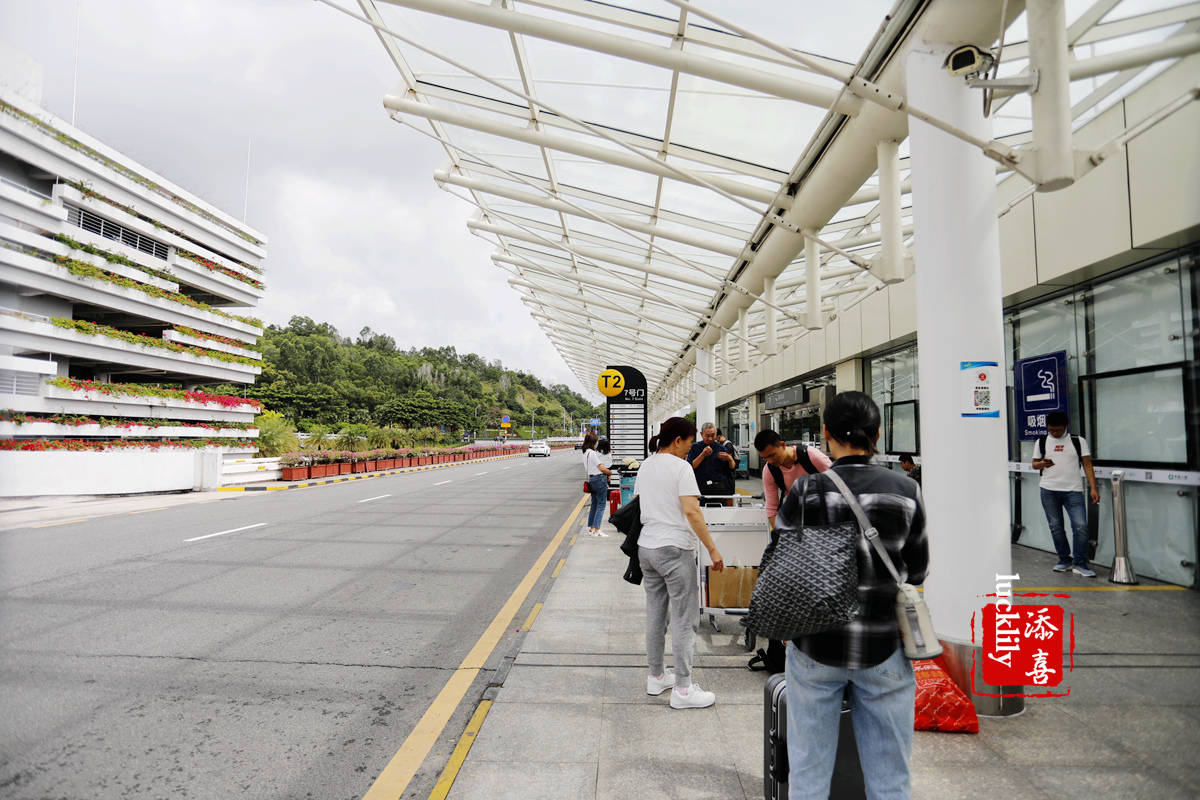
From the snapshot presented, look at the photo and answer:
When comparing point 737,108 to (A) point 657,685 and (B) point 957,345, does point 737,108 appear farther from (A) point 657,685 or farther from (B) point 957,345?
(A) point 657,685

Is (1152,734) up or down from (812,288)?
down

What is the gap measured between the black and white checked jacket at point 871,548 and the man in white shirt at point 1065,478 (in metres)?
5.94

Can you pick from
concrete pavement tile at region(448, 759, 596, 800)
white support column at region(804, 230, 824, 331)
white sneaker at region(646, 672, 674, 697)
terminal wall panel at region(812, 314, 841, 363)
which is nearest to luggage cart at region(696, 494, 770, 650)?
white sneaker at region(646, 672, 674, 697)

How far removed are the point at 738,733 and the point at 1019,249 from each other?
721cm

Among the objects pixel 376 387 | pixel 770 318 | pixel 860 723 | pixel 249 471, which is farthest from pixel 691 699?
pixel 376 387

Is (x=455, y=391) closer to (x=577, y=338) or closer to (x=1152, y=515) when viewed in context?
(x=577, y=338)

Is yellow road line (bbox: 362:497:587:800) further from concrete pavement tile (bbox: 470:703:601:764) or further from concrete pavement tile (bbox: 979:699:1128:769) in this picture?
concrete pavement tile (bbox: 979:699:1128:769)

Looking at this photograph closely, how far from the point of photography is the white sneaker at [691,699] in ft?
12.4

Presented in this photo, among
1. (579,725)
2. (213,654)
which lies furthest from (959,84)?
(213,654)

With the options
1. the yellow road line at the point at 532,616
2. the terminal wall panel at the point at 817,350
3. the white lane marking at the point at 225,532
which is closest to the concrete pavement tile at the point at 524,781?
the yellow road line at the point at 532,616

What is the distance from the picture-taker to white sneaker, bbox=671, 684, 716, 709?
3771mm

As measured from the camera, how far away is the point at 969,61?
12.8ft

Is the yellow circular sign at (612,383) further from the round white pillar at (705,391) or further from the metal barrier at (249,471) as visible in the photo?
the metal barrier at (249,471)

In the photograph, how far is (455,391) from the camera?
11212 cm
